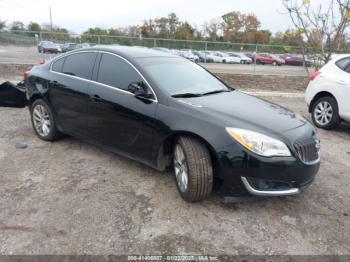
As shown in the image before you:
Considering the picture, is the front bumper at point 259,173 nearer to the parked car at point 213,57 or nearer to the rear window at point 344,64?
the rear window at point 344,64

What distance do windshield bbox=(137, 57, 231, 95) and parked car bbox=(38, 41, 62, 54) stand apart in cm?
1369

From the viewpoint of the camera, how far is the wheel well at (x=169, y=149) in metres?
3.08

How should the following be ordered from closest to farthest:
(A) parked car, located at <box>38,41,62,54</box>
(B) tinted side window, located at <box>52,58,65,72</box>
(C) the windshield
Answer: (C) the windshield
(B) tinted side window, located at <box>52,58,65,72</box>
(A) parked car, located at <box>38,41,62,54</box>

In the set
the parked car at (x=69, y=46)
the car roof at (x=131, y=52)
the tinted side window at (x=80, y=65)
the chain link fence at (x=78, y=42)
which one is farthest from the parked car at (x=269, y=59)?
the tinted side window at (x=80, y=65)

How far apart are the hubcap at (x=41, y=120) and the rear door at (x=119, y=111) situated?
3.63 ft

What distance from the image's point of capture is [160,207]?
10.6 ft

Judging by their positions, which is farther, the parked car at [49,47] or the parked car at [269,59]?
the parked car at [269,59]

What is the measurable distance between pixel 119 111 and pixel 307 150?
6.97 feet

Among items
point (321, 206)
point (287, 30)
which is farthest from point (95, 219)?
point (287, 30)

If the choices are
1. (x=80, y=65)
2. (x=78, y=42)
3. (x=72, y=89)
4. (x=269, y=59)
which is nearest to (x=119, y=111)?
(x=72, y=89)

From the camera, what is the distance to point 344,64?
6.14 m

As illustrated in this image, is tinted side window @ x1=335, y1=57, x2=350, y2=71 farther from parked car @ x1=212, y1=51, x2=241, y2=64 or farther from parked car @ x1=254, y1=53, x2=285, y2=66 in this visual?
parked car @ x1=254, y1=53, x2=285, y2=66

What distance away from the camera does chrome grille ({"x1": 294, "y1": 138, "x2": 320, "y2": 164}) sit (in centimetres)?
302

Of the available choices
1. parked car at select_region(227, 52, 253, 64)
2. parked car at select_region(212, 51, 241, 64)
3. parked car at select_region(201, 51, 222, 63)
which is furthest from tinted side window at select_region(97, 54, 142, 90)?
parked car at select_region(227, 52, 253, 64)
